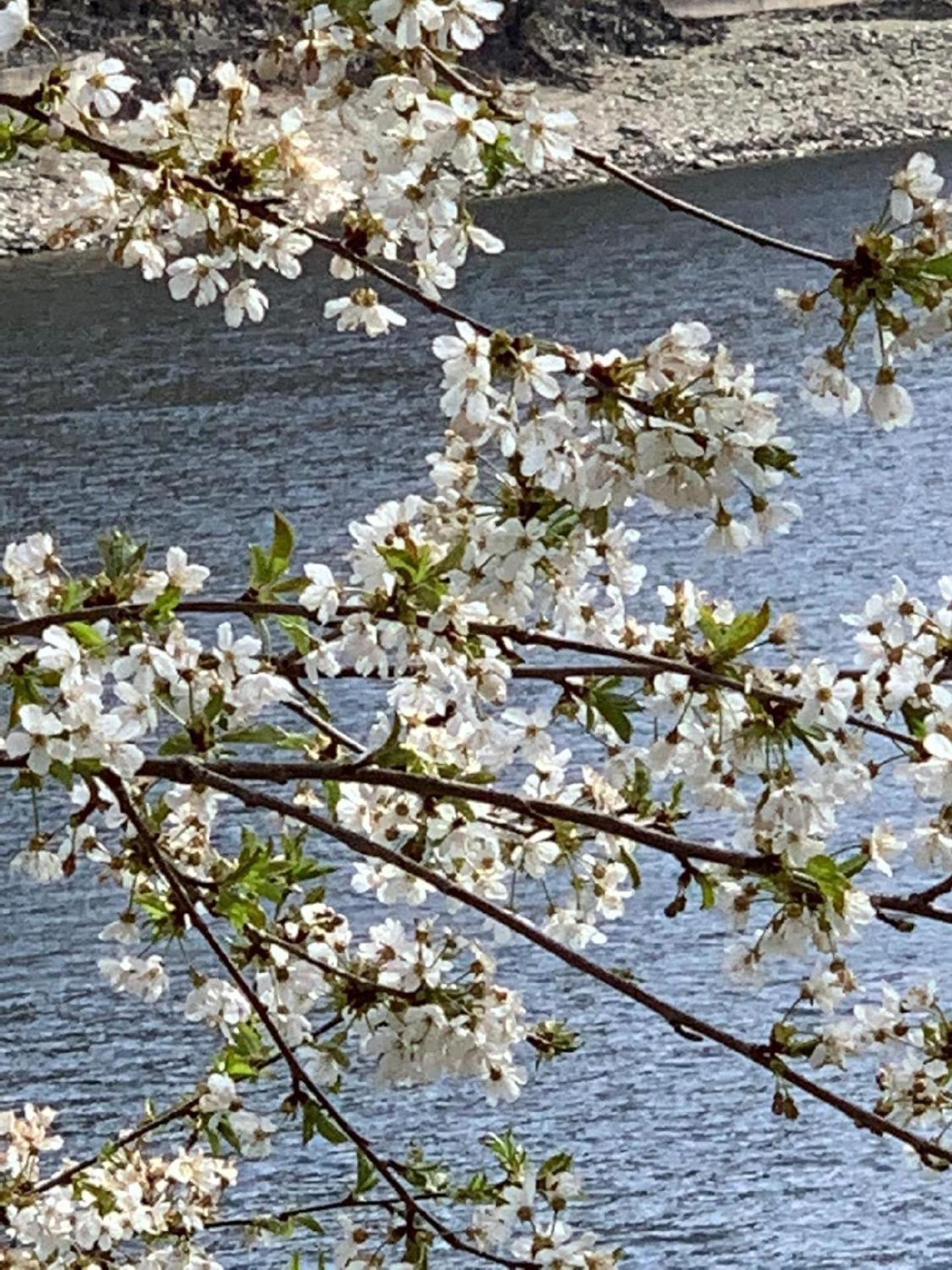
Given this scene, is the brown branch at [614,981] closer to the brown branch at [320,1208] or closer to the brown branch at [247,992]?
the brown branch at [247,992]

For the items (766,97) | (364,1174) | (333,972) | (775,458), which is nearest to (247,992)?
(333,972)

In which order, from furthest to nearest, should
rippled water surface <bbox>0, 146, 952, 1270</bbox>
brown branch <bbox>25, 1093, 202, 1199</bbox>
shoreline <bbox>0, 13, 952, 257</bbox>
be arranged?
shoreline <bbox>0, 13, 952, 257</bbox> < rippled water surface <bbox>0, 146, 952, 1270</bbox> < brown branch <bbox>25, 1093, 202, 1199</bbox>

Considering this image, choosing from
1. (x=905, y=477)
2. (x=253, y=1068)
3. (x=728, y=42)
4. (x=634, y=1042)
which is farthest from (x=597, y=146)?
(x=253, y=1068)

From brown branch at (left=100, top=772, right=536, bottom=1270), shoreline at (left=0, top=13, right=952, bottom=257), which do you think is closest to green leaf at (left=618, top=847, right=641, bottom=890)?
brown branch at (left=100, top=772, right=536, bottom=1270)

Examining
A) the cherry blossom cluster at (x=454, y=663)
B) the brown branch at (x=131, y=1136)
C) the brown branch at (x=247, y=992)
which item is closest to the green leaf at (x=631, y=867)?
the cherry blossom cluster at (x=454, y=663)

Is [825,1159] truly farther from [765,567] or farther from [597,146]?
[597,146]

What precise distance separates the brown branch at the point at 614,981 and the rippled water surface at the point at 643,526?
158 inches

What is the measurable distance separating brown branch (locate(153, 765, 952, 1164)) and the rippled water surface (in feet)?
13.2

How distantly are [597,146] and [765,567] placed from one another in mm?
18584

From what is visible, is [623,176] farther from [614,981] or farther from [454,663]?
[614,981]

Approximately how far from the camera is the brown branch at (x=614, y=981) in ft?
4.00

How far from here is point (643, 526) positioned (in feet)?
34.6

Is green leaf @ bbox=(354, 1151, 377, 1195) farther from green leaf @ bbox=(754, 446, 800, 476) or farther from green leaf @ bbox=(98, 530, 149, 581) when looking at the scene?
green leaf @ bbox=(754, 446, 800, 476)

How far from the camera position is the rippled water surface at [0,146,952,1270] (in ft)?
18.0
